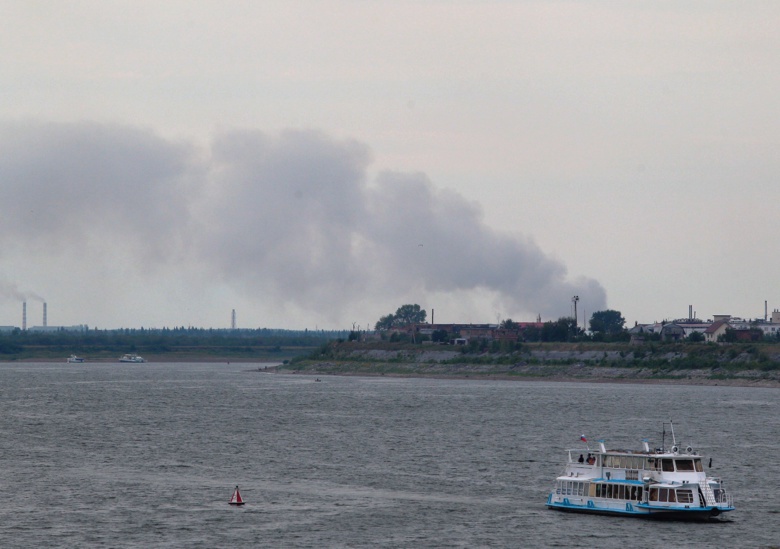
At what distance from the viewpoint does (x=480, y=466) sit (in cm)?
9675

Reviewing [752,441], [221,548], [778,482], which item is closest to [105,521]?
[221,548]

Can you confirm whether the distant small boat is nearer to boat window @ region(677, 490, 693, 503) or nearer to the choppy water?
the choppy water

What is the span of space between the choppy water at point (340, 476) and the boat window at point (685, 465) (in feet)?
12.1

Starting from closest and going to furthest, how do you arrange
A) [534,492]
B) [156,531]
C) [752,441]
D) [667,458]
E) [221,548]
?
[221,548] < [156,531] < [667,458] < [534,492] < [752,441]

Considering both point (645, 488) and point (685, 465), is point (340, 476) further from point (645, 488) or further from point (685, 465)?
point (685, 465)

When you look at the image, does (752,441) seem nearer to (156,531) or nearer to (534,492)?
(534,492)

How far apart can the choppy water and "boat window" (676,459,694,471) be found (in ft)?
12.1

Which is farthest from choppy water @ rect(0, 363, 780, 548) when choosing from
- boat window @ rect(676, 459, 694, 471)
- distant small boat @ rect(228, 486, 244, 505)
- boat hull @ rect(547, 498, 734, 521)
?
boat window @ rect(676, 459, 694, 471)

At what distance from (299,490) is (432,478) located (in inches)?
476

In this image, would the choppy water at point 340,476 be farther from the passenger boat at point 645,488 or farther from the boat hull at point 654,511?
the passenger boat at point 645,488

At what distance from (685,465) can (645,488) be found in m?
2.99

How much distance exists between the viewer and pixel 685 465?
7206cm

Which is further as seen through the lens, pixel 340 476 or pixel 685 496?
pixel 340 476

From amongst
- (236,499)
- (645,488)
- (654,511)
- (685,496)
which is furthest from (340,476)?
(685,496)
